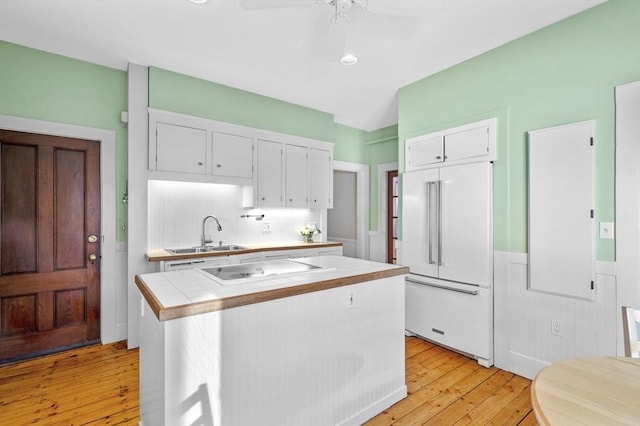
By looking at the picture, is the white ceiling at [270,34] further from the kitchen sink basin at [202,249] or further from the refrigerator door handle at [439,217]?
the kitchen sink basin at [202,249]

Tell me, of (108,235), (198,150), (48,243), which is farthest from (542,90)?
(48,243)

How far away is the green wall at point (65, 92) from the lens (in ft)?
9.37

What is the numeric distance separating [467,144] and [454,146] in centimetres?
13

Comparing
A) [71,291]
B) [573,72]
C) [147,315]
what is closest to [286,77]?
[573,72]

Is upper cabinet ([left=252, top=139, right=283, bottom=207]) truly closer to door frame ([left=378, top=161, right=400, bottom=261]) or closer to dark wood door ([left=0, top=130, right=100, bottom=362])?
dark wood door ([left=0, top=130, right=100, bottom=362])

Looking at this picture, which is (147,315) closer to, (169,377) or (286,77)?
(169,377)

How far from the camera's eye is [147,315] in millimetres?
1646

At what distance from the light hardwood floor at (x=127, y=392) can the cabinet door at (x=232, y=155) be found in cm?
209

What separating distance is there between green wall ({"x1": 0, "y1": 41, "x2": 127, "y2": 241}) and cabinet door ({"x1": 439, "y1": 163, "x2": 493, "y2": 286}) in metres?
3.34

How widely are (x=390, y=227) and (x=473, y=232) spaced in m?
2.37

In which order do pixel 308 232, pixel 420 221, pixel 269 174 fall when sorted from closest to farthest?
pixel 420 221, pixel 269 174, pixel 308 232

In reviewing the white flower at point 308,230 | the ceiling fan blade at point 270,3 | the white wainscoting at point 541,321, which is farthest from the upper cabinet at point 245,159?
the white wainscoting at point 541,321

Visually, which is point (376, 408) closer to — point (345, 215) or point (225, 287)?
point (225, 287)

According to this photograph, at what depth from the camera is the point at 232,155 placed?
3744 mm
